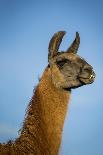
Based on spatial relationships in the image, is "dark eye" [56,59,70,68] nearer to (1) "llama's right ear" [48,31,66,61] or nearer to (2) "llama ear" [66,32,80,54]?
(1) "llama's right ear" [48,31,66,61]

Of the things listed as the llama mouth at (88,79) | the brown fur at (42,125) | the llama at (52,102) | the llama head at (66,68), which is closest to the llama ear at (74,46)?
the llama at (52,102)

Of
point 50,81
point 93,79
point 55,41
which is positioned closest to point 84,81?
point 93,79

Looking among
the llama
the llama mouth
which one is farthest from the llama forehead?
the llama mouth

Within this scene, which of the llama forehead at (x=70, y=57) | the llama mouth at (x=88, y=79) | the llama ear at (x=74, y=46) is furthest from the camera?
the llama ear at (x=74, y=46)

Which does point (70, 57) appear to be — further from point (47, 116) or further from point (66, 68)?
point (47, 116)

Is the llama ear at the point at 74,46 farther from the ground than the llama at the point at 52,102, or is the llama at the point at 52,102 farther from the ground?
the llama ear at the point at 74,46

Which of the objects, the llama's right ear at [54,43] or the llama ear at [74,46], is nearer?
the llama's right ear at [54,43]

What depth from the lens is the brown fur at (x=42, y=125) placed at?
5.85 meters

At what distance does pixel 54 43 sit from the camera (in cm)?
738

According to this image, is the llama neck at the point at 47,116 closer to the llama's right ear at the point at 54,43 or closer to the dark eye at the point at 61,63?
the dark eye at the point at 61,63

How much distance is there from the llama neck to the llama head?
183mm

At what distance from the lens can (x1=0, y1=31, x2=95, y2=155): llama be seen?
5883 millimetres

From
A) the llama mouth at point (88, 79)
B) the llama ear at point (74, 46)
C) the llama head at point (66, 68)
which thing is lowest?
the llama mouth at point (88, 79)

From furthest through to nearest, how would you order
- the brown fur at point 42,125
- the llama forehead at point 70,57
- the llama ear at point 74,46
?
the llama ear at point 74,46 < the llama forehead at point 70,57 < the brown fur at point 42,125
